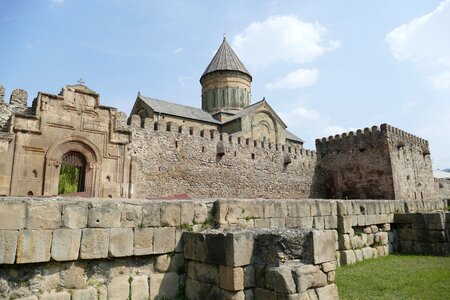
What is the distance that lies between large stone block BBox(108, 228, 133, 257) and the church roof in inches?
1011

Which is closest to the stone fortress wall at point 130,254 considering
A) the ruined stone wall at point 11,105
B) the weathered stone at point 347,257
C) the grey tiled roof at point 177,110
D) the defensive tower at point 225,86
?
the weathered stone at point 347,257

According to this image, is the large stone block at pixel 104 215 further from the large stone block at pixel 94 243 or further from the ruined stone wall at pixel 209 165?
the ruined stone wall at pixel 209 165

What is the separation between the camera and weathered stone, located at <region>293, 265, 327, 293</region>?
3.33 m

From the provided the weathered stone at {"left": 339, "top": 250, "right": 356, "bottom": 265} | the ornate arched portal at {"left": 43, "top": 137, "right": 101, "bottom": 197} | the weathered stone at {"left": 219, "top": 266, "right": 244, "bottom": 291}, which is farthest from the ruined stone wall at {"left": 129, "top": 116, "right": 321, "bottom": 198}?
the weathered stone at {"left": 219, "top": 266, "right": 244, "bottom": 291}

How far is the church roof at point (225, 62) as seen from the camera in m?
28.5

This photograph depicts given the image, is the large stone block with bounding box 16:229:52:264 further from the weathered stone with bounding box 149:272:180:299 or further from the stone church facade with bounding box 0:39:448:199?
the stone church facade with bounding box 0:39:448:199

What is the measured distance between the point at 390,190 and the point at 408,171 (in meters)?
2.94

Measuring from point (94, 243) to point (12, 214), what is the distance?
902 mm

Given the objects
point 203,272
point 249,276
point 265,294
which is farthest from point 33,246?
point 265,294

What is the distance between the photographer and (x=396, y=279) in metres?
5.67

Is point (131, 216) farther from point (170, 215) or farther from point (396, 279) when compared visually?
point (396, 279)

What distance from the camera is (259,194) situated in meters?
18.8

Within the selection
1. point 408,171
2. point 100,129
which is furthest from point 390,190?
point 100,129

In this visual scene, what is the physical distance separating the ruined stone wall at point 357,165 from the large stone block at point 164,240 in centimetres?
1895
